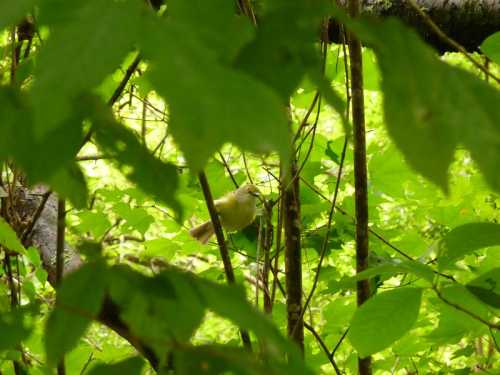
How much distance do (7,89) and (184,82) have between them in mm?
143

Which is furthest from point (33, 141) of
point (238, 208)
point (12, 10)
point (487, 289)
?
point (238, 208)

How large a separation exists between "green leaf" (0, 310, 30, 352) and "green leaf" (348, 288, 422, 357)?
47cm

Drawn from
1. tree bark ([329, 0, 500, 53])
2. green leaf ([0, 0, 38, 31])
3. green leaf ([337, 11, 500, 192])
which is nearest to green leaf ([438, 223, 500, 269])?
green leaf ([337, 11, 500, 192])

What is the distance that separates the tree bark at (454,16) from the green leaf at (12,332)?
3.33 ft

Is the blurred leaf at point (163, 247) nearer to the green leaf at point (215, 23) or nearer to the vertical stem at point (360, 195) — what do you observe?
the vertical stem at point (360, 195)

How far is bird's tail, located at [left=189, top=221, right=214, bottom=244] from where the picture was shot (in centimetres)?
138

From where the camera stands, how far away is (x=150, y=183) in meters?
0.40

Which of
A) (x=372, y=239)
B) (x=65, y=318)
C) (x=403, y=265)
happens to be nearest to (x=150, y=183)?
(x=65, y=318)

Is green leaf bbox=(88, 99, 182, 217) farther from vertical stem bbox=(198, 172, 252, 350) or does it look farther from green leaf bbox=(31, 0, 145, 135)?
vertical stem bbox=(198, 172, 252, 350)

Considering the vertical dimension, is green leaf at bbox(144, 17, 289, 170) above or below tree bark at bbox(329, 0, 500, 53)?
below

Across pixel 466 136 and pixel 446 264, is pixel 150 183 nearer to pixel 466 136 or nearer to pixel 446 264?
pixel 466 136

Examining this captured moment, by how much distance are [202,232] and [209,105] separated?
43.7 inches

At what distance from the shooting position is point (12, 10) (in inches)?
13.5

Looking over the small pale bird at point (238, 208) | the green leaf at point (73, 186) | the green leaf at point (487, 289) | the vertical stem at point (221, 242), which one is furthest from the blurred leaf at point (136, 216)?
the green leaf at point (73, 186)
